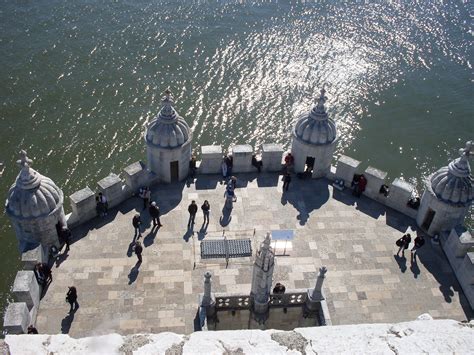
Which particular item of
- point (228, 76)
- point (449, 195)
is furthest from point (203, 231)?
point (228, 76)

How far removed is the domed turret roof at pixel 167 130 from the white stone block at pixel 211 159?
82.8 inches

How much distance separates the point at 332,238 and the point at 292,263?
3.02 metres

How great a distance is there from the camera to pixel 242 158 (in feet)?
109

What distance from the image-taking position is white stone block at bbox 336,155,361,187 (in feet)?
107

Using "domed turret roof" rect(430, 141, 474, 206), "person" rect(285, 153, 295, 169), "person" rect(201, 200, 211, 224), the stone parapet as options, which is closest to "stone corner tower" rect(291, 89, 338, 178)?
"person" rect(285, 153, 295, 169)

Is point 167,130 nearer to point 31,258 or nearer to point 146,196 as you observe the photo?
point 146,196

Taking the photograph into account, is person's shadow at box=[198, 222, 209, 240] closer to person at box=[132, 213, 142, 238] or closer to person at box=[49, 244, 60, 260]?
person at box=[132, 213, 142, 238]

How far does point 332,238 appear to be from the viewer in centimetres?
3019

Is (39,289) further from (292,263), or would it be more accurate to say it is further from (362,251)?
(362,251)

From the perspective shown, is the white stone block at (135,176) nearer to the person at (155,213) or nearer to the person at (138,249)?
the person at (155,213)

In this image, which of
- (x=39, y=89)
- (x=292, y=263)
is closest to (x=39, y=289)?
(x=292, y=263)

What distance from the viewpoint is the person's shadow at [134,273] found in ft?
89.3

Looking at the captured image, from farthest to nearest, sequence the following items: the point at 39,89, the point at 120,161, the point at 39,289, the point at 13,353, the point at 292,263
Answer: the point at 39,89 → the point at 120,161 → the point at 292,263 → the point at 39,289 → the point at 13,353

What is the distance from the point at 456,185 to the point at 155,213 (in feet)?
52.2
